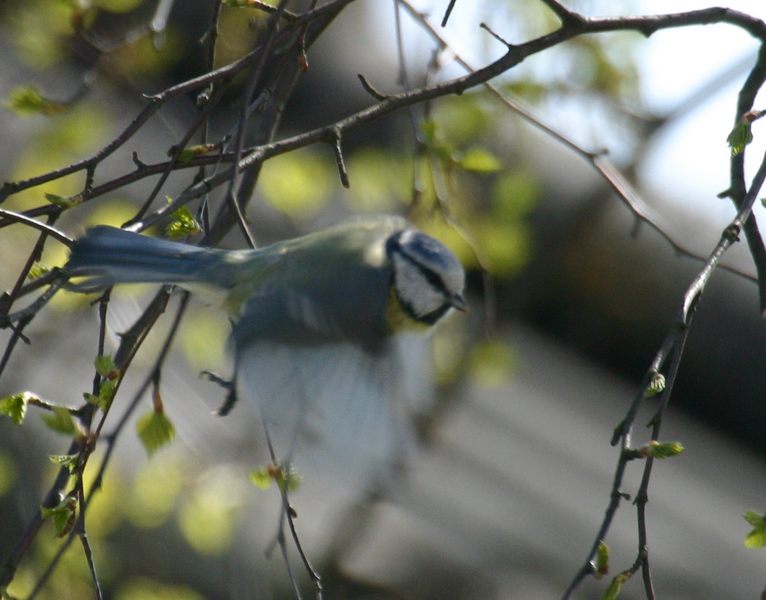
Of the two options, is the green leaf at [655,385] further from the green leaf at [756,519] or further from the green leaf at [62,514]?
the green leaf at [62,514]

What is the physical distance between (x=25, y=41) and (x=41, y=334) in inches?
25.6

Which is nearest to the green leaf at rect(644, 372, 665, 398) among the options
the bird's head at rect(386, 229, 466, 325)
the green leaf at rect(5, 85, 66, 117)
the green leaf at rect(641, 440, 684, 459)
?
the green leaf at rect(641, 440, 684, 459)

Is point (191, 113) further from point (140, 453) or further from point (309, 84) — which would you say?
point (140, 453)

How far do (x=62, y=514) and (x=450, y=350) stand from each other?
59.0 inches

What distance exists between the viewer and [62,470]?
1195 mm

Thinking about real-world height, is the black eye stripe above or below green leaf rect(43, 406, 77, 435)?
above

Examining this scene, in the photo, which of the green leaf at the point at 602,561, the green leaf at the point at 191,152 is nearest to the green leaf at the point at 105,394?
the green leaf at the point at 191,152

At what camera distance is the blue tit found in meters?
1.17

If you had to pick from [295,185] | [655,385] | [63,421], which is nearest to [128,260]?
[63,421]

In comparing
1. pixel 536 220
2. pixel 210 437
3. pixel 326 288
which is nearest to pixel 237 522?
pixel 210 437

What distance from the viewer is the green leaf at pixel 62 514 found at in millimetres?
1101

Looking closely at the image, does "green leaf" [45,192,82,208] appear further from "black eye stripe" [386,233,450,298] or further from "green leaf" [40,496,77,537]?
"black eye stripe" [386,233,450,298]

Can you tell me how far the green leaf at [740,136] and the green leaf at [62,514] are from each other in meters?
0.82

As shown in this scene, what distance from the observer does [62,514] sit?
1.11 m
